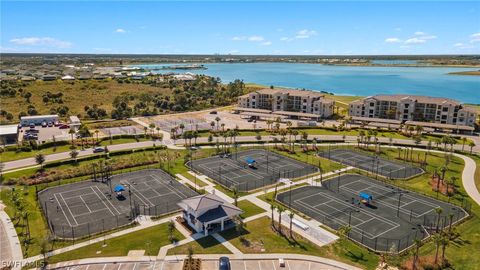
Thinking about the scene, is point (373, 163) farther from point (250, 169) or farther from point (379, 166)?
point (250, 169)

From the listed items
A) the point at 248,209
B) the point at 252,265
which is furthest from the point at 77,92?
the point at 252,265

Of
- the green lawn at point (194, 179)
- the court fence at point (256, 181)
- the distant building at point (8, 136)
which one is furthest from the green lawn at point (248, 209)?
the distant building at point (8, 136)

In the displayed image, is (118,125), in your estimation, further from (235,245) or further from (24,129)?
(235,245)

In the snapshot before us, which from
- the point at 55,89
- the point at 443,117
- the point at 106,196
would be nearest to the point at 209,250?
the point at 106,196

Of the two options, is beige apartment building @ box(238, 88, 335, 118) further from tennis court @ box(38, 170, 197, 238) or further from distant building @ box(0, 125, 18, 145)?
distant building @ box(0, 125, 18, 145)

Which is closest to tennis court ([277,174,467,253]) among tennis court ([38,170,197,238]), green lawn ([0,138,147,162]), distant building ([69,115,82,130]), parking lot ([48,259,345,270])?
parking lot ([48,259,345,270])
